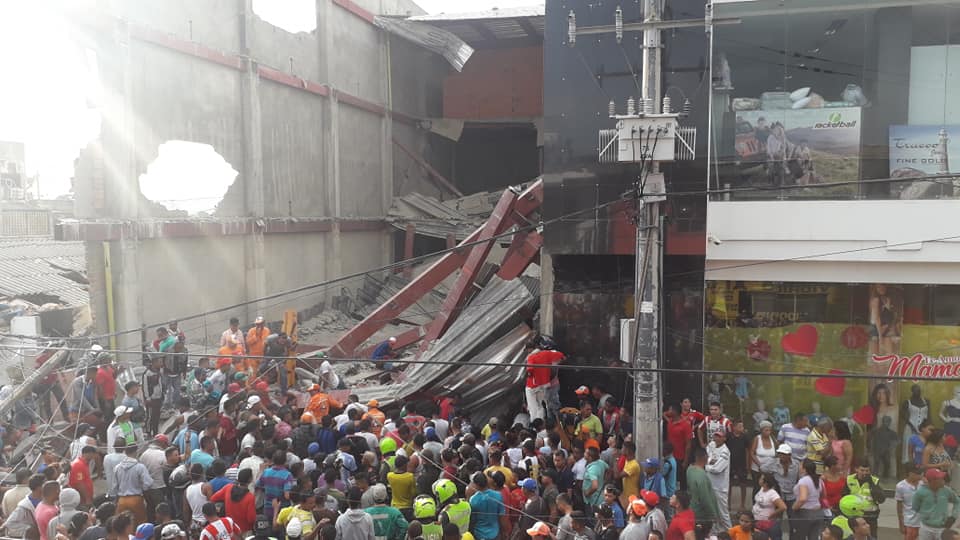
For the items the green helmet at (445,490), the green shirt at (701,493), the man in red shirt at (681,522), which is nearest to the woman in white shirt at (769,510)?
the green shirt at (701,493)

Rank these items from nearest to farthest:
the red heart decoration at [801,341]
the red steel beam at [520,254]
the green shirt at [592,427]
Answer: the green shirt at [592,427]
the red heart decoration at [801,341]
the red steel beam at [520,254]

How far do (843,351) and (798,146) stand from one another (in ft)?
10.7

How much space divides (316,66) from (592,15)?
37.1ft

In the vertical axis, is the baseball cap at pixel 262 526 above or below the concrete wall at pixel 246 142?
below

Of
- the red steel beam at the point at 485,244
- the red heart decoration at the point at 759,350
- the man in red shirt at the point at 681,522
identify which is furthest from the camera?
the red steel beam at the point at 485,244

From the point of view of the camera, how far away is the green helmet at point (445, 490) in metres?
7.30

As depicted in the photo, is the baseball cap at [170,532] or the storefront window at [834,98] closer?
the baseball cap at [170,532]

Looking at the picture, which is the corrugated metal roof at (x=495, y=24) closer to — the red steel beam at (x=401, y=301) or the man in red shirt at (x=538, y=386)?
the red steel beam at (x=401, y=301)

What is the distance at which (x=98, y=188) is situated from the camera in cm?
1389

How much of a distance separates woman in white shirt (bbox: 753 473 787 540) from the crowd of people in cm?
1

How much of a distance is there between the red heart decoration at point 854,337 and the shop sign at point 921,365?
28cm

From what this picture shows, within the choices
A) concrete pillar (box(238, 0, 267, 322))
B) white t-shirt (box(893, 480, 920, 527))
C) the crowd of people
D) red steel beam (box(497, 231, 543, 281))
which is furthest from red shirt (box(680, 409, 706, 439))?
concrete pillar (box(238, 0, 267, 322))

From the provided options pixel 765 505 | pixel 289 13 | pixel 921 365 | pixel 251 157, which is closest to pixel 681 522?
pixel 765 505

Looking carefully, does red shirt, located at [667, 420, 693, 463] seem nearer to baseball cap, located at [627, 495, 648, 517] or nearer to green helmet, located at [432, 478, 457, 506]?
baseball cap, located at [627, 495, 648, 517]
